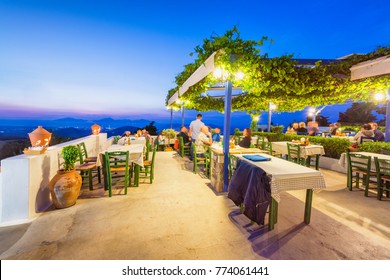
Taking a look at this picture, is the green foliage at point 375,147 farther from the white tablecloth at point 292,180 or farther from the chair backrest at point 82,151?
the chair backrest at point 82,151

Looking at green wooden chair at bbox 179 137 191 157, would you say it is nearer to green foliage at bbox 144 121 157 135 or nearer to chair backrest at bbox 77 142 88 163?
chair backrest at bbox 77 142 88 163

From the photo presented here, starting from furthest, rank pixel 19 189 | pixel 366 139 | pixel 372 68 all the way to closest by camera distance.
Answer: pixel 366 139 < pixel 372 68 < pixel 19 189

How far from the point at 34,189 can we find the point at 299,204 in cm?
442

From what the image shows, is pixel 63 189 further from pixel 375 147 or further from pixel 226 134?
pixel 375 147

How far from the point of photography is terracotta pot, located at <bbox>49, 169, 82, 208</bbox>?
3.26 meters

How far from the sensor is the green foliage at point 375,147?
17.0 feet

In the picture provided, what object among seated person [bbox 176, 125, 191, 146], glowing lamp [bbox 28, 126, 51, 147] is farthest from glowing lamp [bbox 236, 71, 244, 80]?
seated person [bbox 176, 125, 191, 146]

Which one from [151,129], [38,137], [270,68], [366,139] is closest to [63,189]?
[38,137]

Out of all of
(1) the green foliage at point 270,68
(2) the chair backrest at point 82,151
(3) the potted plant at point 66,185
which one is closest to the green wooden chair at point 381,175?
(1) the green foliage at point 270,68

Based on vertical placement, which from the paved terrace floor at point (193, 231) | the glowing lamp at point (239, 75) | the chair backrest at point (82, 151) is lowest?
the paved terrace floor at point (193, 231)

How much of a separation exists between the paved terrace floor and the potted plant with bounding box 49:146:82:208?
0.17 m

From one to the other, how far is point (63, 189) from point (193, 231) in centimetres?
230

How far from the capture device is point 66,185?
330 cm
